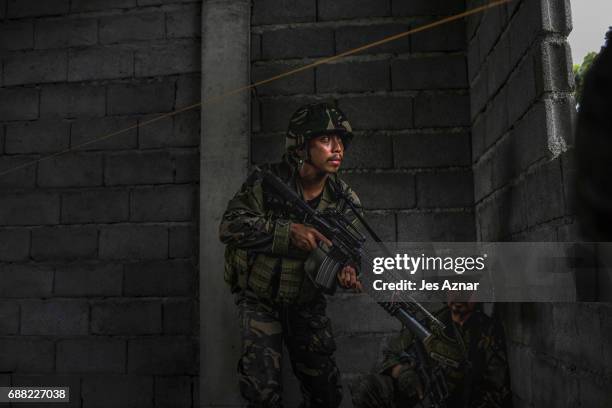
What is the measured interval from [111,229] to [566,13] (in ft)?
6.93

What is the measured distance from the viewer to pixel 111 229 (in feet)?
8.69

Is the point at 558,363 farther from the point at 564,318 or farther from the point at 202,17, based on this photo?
the point at 202,17

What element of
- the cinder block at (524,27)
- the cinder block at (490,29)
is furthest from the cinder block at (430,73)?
the cinder block at (524,27)

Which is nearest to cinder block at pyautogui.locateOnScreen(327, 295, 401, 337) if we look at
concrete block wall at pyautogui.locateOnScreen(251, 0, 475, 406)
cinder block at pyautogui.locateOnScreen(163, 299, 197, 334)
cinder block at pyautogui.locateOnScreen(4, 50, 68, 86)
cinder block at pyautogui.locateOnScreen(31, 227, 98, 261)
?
concrete block wall at pyautogui.locateOnScreen(251, 0, 475, 406)

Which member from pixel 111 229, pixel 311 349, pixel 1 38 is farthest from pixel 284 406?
pixel 1 38

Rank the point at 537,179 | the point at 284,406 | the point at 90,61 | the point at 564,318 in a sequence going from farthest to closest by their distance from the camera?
the point at 90,61
the point at 284,406
the point at 537,179
the point at 564,318

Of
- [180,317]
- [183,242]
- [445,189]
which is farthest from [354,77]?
[180,317]

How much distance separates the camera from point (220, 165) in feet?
8.30

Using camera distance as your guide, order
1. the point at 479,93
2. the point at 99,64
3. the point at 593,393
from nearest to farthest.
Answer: the point at 593,393
the point at 479,93
the point at 99,64

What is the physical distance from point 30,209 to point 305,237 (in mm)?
1423

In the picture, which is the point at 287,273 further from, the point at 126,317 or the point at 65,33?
the point at 65,33

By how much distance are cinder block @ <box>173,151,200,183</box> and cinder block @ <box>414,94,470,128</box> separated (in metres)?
1.05

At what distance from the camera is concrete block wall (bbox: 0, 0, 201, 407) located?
2553 millimetres

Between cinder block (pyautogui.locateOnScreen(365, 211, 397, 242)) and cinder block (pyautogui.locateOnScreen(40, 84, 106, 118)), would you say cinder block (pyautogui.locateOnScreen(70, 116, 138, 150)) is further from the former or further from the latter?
cinder block (pyautogui.locateOnScreen(365, 211, 397, 242))
